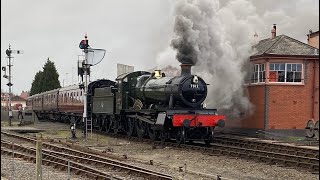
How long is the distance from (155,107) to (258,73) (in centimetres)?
938

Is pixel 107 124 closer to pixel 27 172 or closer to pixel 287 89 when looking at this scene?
pixel 287 89

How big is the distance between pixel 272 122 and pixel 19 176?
16.3 metres

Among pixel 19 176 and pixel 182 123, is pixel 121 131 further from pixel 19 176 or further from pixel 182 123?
pixel 19 176

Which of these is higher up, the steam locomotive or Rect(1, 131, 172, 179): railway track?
the steam locomotive

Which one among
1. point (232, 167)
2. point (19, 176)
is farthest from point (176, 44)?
point (19, 176)

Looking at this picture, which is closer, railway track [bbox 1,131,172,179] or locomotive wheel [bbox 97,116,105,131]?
railway track [bbox 1,131,172,179]

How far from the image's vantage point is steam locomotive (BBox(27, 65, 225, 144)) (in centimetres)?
1633

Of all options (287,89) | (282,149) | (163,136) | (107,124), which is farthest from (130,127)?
(287,89)

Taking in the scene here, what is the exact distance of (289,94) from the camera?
23.8m

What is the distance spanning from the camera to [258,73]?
2464 centimetres

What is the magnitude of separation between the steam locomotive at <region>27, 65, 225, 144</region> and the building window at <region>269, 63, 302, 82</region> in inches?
301

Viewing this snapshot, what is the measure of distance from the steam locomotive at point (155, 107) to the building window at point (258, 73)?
7.22m

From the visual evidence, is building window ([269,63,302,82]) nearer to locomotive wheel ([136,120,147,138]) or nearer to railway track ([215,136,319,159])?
railway track ([215,136,319,159])

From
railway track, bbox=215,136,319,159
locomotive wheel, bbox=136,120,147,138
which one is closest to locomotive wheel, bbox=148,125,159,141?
locomotive wheel, bbox=136,120,147,138
